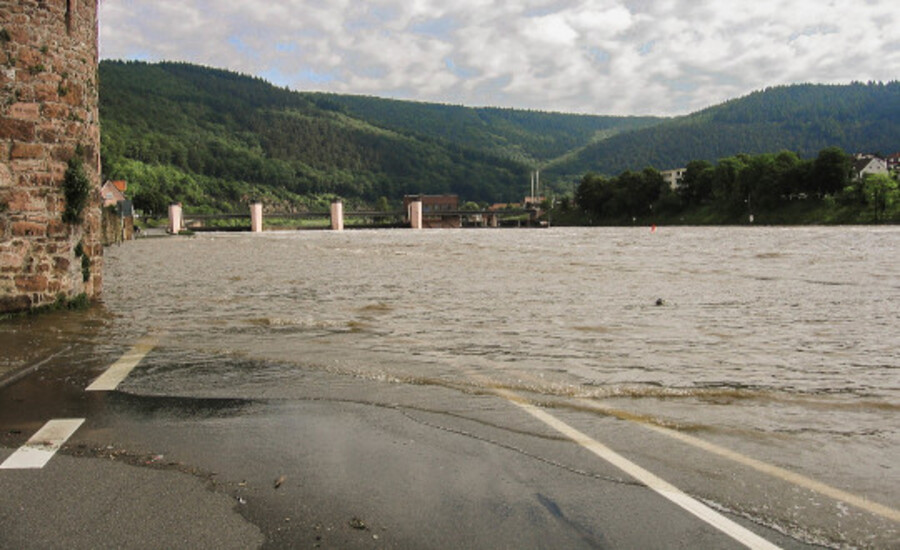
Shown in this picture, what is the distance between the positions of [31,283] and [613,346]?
926 centimetres

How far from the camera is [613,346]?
9.89m

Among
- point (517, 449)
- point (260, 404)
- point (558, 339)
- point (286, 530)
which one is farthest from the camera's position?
point (558, 339)

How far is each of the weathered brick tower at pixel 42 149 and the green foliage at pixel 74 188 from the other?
2cm

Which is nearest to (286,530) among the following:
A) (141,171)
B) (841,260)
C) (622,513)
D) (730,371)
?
(622,513)

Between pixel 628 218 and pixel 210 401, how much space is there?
15929 cm

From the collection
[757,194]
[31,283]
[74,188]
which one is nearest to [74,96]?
[74,188]

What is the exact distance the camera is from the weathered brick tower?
38.7 ft

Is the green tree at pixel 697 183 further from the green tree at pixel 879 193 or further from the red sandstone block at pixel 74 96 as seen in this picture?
the red sandstone block at pixel 74 96

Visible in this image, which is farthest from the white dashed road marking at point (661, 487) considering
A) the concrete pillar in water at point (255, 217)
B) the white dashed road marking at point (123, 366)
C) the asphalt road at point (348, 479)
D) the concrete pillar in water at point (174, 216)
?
the concrete pillar in water at point (255, 217)

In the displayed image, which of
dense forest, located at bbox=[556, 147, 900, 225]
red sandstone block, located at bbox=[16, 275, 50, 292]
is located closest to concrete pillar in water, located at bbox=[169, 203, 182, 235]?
dense forest, located at bbox=[556, 147, 900, 225]

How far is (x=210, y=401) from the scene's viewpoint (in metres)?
6.57

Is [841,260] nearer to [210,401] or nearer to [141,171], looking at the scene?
[210,401]

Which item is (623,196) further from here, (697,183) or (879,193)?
(879,193)

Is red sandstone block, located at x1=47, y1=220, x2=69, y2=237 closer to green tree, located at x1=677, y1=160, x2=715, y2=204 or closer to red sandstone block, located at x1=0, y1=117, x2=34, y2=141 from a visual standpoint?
red sandstone block, located at x1=0, y1=117, x2=34, y2=141
